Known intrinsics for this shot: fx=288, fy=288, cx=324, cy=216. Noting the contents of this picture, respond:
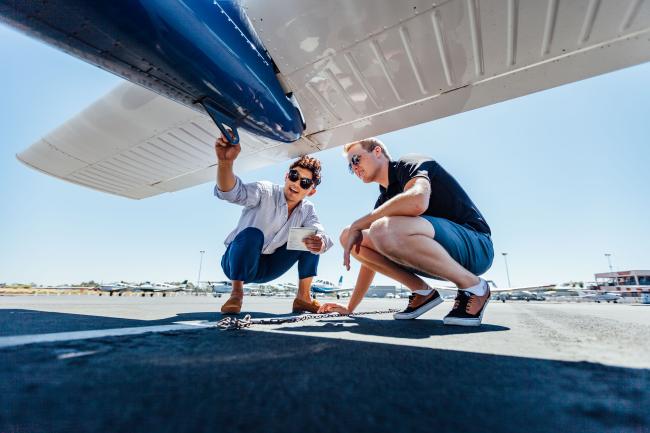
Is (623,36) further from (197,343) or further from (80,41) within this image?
(80,41)

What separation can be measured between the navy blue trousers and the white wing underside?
2.68 feet

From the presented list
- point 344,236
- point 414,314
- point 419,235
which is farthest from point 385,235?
point 414,314

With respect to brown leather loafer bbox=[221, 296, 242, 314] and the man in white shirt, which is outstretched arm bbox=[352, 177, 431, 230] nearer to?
the man in white shirt

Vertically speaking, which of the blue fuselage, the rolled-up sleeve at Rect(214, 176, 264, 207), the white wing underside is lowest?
the rolled-up sleeve at Rect(214, 176, 264, 207)

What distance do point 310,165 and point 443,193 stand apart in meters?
1.16

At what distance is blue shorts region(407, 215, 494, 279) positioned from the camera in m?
1.54

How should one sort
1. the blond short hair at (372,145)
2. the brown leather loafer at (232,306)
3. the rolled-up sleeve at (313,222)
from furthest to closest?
the rolled-up sleeve at (313,222) → the blond short hair at (372,145) → the brown leather loafer at (232,306)

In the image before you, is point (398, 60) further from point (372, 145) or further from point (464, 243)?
→ point (464, 243)

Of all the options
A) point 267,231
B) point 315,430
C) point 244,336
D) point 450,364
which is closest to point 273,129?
point 267,231

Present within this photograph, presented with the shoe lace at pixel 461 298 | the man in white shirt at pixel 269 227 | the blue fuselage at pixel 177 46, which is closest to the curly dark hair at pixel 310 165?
the man in white shirt at pixel 269 227

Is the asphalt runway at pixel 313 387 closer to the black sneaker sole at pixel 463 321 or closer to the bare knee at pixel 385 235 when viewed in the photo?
the black sneaker sole at pixel 463 321

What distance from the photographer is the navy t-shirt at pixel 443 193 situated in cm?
164

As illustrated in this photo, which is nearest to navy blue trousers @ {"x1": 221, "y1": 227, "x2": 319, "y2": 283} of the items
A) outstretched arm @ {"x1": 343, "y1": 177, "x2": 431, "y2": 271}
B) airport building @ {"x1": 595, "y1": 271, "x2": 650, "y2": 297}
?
outstretched arm @ {"x1": 343, "y1": 177, "x2": 431, "y2": 271}

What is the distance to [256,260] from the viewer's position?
2129 mm
